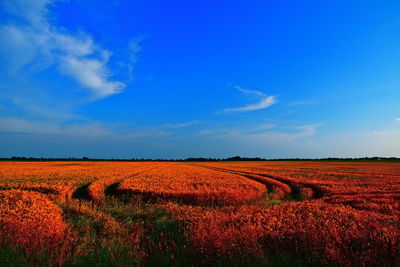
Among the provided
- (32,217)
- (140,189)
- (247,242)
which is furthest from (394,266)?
(140,189)

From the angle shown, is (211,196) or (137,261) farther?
(211,196)

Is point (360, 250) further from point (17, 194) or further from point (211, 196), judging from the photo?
point (17, 194)

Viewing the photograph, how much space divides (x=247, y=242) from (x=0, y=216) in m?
9.77

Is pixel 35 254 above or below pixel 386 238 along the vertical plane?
below

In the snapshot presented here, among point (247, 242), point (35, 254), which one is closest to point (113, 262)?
point (35, 254)

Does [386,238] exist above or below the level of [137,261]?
above

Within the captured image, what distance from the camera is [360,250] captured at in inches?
215

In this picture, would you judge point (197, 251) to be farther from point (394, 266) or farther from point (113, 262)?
point (394, 266)

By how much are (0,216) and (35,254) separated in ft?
17.2

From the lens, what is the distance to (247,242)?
5883mm

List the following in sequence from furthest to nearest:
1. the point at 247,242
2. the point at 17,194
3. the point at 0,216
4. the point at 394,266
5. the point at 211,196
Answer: the point at 211,196 → the point at 17,194 → the point at 0,216 → the point at 247,242 → the point at 394,266

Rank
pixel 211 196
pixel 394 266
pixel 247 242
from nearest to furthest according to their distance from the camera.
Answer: pixel 394 266 → pixel 247 242 → pixel 211 196

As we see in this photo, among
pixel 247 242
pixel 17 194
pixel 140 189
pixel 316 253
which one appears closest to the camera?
pixel 316 253

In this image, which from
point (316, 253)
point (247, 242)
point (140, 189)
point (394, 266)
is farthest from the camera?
point (140, 189)
